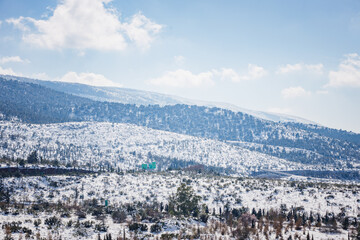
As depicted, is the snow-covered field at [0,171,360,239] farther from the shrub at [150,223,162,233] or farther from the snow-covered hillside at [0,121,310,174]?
the snow-covered hillside at [0,121,310,174]

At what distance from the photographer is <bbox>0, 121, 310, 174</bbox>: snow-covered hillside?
3933 inches

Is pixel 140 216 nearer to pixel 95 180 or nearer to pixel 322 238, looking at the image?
pixel 322 238

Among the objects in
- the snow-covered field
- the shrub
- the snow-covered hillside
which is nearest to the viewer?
the shrub

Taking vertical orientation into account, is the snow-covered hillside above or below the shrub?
below

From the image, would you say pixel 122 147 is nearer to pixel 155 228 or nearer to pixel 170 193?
pixel 170 193

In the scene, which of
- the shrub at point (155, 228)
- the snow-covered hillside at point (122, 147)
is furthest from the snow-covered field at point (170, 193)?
the snow-covered hillside at point (122, 147)

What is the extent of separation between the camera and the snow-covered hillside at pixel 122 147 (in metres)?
99.9

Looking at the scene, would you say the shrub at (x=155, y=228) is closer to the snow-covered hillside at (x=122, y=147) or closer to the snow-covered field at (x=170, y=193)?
the snow-covered field at (x=170, y=193)

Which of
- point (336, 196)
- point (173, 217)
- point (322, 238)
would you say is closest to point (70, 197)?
point (173, 217)

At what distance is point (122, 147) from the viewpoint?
440ft

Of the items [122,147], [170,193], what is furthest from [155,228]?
[122,147]

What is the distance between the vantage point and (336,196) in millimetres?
41719

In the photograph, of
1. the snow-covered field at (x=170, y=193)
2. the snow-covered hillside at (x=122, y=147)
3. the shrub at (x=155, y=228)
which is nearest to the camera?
the shrub at (x=155, y=228)

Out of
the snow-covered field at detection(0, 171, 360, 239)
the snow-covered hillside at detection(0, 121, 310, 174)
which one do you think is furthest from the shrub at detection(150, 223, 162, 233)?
the snow-covered hillside at detection(0, 121, 310, 174)
